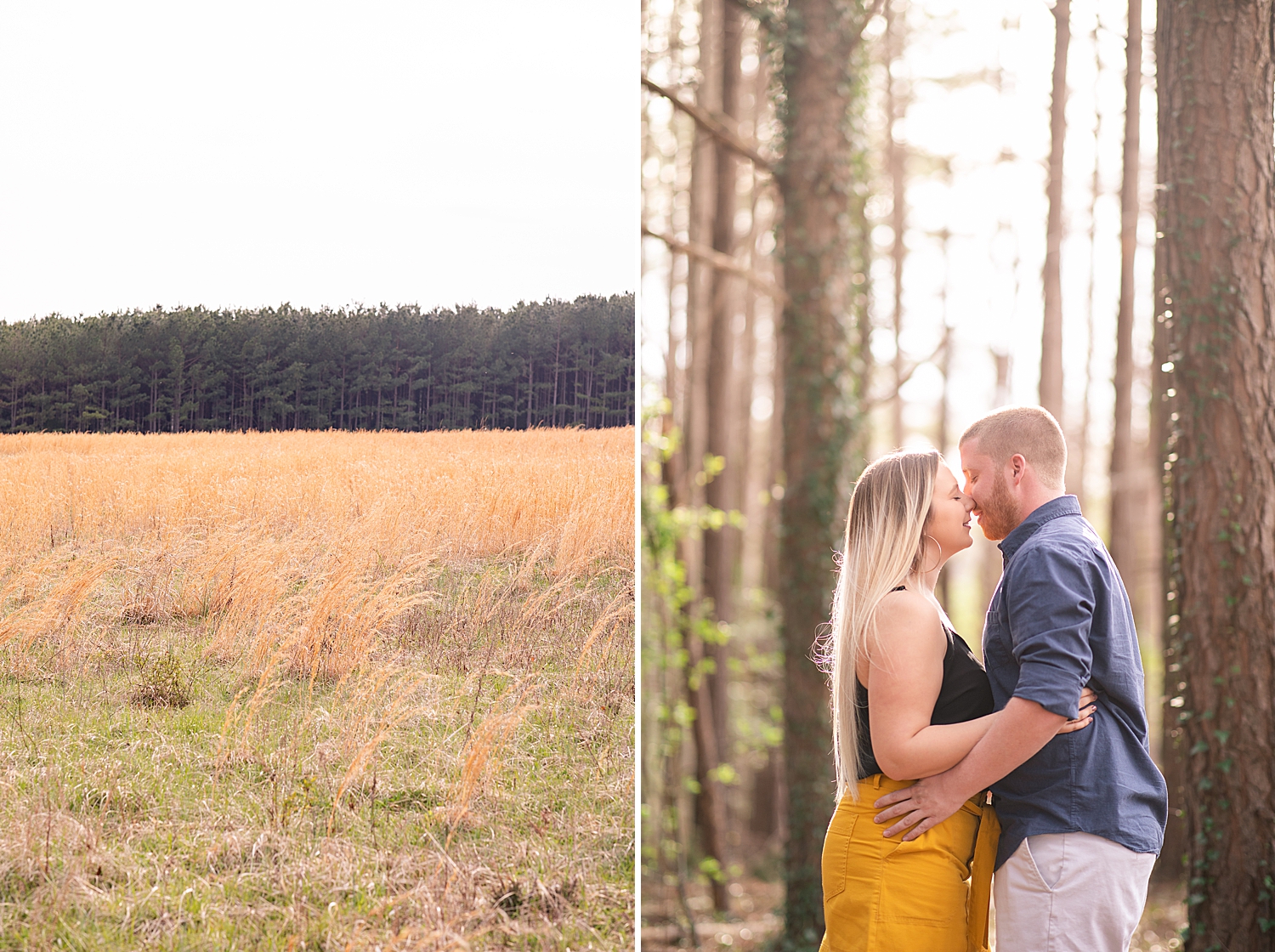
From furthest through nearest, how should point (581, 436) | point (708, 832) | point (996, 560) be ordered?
point (996, 560) < point (708, 832) < point (581, 436)

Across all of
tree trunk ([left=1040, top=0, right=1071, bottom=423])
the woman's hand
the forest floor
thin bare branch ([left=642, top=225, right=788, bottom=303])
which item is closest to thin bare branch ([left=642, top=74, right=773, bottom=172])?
thin bare branch ([left=642, top=225, right=788, bottom=303])

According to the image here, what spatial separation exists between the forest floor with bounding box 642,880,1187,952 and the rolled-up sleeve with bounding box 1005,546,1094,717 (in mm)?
3907

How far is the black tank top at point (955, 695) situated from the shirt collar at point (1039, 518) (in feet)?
0.88

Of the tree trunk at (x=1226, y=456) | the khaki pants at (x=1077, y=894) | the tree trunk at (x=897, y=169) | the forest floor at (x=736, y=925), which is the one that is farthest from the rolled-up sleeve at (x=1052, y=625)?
the tree trunk at (x=897, y=169)

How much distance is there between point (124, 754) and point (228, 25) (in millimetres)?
2358

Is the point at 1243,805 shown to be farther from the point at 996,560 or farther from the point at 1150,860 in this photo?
the point at 996,560

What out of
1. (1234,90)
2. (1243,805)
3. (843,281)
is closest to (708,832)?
(1243,805)

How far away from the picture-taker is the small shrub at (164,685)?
2.54 metres

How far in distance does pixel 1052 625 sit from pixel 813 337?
374cm

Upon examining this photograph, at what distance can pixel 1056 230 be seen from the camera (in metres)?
6.95

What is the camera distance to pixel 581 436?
3.15 metres

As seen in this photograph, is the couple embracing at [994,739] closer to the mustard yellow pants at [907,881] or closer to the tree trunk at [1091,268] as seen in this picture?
the mustard yellow pants at [907,881]

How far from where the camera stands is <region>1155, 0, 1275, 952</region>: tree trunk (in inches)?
140

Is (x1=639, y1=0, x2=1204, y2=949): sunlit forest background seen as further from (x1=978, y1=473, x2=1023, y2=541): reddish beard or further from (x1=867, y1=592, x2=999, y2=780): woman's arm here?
(x1=867, y1=592, x2=999, y2=780): woman's arm
